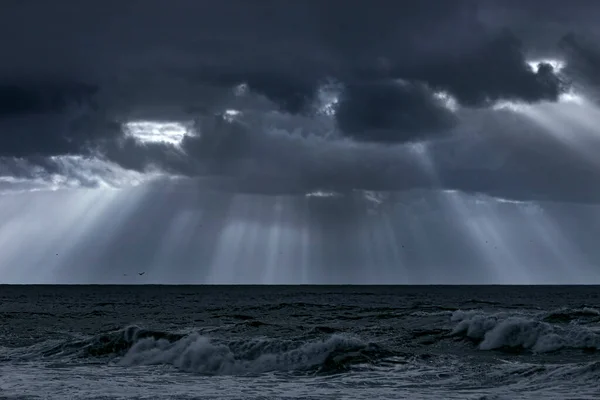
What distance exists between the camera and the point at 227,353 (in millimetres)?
31328

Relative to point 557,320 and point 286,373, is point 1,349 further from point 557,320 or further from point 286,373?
point 557,320

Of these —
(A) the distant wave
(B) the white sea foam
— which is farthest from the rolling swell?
(A) the distant wave

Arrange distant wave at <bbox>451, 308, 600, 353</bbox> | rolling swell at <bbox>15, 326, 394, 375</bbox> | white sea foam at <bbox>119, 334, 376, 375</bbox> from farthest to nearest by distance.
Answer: distant wave at <bbox>451, 308, 600, 353</bbox>, white sea foam at <bbox>119, 334, 376, 375</bbox>, rolling swell at <bbox>15, 326, 394, 375</bbox>

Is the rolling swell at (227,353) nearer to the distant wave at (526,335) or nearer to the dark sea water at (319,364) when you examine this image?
the dark sea water at (319,364)

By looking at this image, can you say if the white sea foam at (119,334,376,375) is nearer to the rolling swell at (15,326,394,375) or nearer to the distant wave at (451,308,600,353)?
the rolling swell at (15,326,394,375)

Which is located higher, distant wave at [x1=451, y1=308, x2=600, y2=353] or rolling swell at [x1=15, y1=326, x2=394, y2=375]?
distant wave at [x1=451, y1=308, x2=600, y2=353]

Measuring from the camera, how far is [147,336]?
37594 millimetres

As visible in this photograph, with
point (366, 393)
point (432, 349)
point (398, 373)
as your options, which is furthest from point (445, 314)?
point (366, 393)

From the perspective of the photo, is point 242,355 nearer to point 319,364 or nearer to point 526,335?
point 319,364

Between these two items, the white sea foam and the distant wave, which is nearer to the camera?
the white sea foam

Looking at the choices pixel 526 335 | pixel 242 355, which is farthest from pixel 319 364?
pixel 526 335

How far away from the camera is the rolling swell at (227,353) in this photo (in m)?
29.9

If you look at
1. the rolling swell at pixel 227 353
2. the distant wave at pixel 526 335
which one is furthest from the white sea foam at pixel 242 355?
the distant wave at pixel 526 335

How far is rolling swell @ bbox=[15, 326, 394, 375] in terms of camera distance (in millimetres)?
29891
